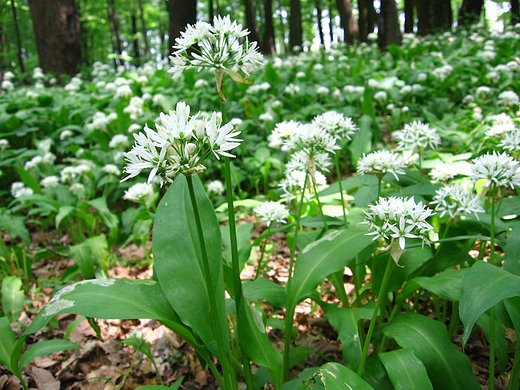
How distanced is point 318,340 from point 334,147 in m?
1.10

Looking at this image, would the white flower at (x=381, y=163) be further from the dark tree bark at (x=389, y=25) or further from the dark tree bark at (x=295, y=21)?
the dark tree bark at (x=295, y=21)

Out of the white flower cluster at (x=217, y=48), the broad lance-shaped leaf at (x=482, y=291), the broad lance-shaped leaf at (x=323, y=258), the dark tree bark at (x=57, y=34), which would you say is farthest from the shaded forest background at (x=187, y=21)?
the broad lance-shaped leaf at (x=482, y=291)

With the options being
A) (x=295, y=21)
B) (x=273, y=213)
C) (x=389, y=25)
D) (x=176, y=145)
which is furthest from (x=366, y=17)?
(x=176, y=145)

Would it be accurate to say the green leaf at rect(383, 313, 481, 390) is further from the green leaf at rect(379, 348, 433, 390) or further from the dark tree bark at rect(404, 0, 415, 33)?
the dark tree bark at rect(404, 0, 415, 33)

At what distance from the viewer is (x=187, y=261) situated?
1.37m

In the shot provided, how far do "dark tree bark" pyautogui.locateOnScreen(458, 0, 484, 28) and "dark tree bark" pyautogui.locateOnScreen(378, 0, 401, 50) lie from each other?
3.22m

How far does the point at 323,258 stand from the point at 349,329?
0.95ft

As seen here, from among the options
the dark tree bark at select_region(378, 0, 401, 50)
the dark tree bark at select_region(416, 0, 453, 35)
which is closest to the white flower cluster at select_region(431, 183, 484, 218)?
the dark tree bark at select_region(378, 0, 401, 50)

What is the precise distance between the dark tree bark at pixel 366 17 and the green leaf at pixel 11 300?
12969mm

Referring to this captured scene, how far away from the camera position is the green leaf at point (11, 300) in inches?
87.4

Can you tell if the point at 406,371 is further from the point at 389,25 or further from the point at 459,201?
the point at 389,25

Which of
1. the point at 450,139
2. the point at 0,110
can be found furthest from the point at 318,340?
the point at 0,110

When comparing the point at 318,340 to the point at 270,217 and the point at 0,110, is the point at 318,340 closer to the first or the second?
the point at 270,217

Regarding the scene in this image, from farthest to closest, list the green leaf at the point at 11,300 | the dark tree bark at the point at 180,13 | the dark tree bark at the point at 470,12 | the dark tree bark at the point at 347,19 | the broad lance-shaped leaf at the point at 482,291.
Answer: the dark tree bark at the point at 347,19
the dark tree bark at the point at 470,12
the dark tree bark at the point at 180,13
the green leaf at the point at 11,300
the broad lance-shaped leaf at the point at 482,291
